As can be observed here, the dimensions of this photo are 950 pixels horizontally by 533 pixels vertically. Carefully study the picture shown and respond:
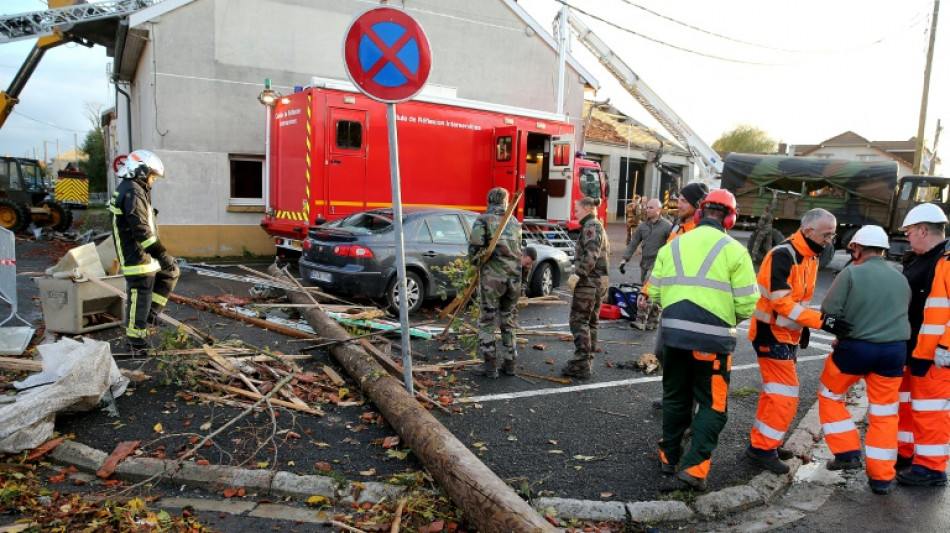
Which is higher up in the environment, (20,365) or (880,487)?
(20,365)

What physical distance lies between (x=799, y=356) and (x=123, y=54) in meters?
15.8

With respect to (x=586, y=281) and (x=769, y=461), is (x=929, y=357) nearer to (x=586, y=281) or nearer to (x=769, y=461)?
(x=769, y=461)

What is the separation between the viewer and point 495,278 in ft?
18.8

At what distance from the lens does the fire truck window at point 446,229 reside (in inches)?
335

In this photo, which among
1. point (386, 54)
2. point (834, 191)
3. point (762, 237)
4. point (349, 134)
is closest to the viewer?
point (386, 54)

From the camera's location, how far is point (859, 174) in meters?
16.7

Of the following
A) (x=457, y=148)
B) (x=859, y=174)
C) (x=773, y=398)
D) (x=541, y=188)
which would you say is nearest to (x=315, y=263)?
(x=457, y=148)

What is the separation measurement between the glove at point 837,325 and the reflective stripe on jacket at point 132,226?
18.8 feet

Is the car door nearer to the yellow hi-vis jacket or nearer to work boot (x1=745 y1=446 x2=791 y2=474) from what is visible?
the yellow hi-vis jacket

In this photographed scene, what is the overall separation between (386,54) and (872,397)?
13.3ft

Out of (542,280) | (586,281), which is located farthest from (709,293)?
(542,280)

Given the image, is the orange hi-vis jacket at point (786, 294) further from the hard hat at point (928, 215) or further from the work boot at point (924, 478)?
the work boot at point (924, 478)

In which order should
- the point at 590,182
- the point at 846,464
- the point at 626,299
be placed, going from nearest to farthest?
the point at 846,464, the point at 626,299, the point at 590,182

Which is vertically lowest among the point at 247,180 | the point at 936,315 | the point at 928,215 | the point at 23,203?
the point at 936,315
